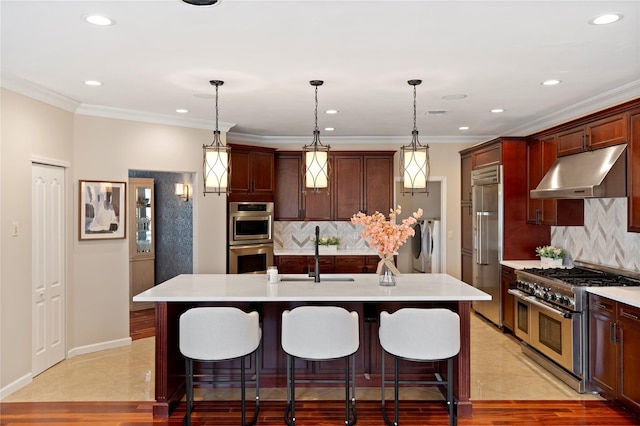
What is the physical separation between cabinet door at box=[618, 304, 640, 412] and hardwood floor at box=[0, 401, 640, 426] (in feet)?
0.59

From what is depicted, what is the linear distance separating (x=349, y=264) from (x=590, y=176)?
3.58 m

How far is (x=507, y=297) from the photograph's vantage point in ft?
18.8

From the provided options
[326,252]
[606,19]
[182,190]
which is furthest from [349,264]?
[606,19]

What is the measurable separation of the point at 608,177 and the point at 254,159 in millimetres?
4402

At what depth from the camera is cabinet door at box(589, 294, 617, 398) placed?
145 inches

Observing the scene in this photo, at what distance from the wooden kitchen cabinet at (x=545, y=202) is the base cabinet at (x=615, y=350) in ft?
4.76

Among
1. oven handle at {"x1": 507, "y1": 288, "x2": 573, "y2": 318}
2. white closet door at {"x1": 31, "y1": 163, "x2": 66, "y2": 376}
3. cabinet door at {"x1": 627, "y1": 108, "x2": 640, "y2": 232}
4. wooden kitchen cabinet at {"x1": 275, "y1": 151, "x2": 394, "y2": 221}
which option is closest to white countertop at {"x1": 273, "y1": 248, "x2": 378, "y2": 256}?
wooden kitchen cabinet at {"x1": 275, "y1": 151, "x2": 394, "y2": 221}

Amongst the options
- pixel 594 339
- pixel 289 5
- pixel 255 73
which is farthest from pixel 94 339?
pixel 594 339

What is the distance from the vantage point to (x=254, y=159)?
22.6ft

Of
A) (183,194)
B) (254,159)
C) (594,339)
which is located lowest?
(594,339)

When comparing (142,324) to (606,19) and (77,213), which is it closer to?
(77,213)

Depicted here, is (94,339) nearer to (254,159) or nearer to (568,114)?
(254,159)

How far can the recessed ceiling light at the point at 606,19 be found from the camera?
8.96 ft

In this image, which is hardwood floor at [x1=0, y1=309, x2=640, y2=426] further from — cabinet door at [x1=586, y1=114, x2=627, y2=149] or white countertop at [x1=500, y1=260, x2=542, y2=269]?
cabinet door at [x1=586, y1=114, x2=627, y2=149]
